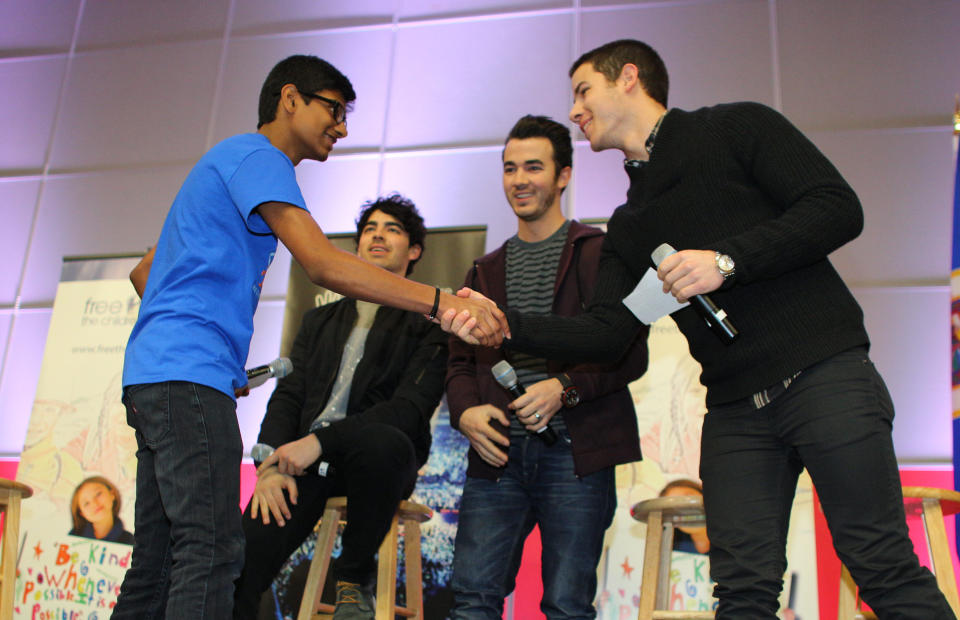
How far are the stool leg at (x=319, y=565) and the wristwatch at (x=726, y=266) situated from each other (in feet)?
4.37

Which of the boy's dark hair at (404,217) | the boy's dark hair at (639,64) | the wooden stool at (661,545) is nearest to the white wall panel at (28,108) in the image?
the boy's dark hair at (404,217)

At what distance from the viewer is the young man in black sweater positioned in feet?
4.19

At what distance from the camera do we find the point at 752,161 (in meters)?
1.53

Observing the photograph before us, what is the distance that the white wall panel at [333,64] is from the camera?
12.5ft

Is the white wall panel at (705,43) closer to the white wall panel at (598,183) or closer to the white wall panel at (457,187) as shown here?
the white wall panel at (598,183)

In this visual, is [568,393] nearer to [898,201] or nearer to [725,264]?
[725,264]

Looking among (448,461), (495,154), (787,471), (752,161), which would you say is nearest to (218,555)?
(787,471)

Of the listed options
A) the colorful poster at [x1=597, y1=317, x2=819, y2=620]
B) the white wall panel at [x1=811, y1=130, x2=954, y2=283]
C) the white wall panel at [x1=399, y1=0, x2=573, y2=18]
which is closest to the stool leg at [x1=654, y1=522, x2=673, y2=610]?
the colorful poster at [x1=597, y1=317, x2=819, y2=620]

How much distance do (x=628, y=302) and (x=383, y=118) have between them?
2456mm

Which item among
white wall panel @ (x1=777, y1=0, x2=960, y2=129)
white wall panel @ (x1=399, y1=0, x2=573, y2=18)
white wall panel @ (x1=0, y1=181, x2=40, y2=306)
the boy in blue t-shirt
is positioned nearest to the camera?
the boy in blue t-shirt

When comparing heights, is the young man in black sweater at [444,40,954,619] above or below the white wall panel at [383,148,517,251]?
below

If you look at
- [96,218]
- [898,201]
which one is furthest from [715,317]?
[96,218]

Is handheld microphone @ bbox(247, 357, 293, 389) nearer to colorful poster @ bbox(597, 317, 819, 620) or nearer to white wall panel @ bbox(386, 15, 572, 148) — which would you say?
colorful poster @ bbox(597, 317, 819, 620)

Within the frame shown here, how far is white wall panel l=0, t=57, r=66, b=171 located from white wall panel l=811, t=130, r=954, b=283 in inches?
151
